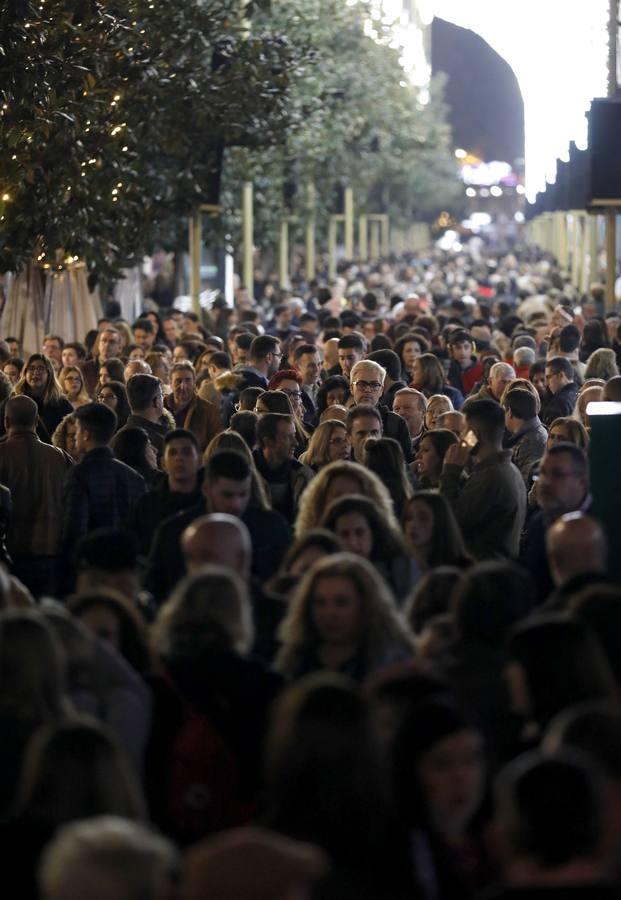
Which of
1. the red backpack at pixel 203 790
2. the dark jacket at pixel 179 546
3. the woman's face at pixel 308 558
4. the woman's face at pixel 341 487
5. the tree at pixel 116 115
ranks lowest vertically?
the red backpack at pixel 203 790

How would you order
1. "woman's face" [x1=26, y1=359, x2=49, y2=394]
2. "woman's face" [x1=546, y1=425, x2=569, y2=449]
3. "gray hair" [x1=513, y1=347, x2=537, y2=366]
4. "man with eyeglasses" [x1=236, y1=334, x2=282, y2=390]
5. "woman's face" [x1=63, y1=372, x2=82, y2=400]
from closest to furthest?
"woman's face" [x1=546, y1=425, x2=569, y2=449]
"woman's face" [x1=26, y1=359, x2=49, y2=394]
"woman's face" [x1=63, y1=372, x2=82, y2=400]
"man with eyeglasses" [x1=236, y1=334, x2=282, y2=390]
"gray hair" [x1=513, y1=347, x2=537, y2=366]

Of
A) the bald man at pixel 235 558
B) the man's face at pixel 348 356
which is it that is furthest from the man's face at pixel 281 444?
the man's face at pixel 348 356

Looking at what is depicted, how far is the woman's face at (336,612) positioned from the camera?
7.09 meters

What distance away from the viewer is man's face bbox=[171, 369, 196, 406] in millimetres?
15219

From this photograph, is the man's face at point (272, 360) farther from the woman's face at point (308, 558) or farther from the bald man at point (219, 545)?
the bald man at point (219, 545)

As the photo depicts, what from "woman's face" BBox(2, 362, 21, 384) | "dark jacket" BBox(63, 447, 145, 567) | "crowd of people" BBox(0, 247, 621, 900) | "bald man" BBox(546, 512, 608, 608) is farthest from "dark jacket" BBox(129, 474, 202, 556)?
"woman's face" BBox(2, 362, 21, 384)

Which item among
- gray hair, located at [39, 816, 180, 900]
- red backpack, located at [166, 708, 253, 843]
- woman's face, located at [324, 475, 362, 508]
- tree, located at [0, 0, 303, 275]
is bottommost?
red backpack, located at [166, 708, 253, 843]

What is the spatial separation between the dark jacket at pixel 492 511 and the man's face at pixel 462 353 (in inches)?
327

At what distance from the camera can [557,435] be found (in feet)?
40.5

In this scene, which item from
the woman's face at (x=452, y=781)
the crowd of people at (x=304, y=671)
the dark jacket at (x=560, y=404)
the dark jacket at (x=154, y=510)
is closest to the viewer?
the crowd of people at (x=304, y=671)

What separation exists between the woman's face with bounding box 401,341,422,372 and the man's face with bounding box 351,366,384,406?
3.95 meters

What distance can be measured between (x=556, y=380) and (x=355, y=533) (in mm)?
7175

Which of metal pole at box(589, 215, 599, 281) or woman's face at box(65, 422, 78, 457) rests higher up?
metal pole at box(589, 215, 599, 281)

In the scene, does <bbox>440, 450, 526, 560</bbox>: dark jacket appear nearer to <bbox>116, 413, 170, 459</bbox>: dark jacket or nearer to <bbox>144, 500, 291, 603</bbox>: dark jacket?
<bbox>144, 500, 291, 603</bbox>: dark jacket
